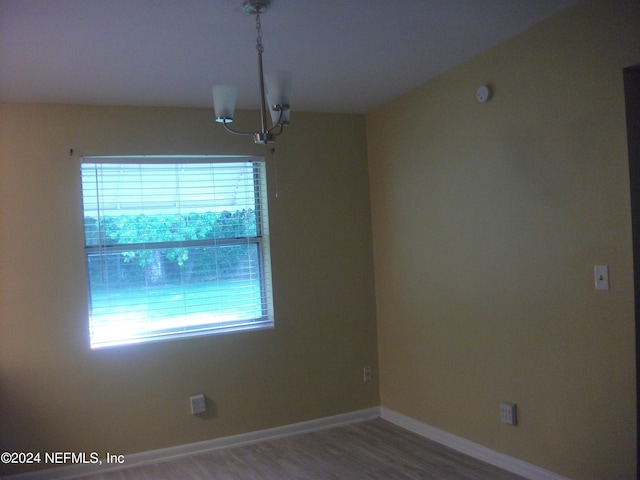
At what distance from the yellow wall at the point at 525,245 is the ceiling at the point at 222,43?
265 millimetres

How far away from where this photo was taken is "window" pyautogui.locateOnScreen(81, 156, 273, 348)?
11.9 feet

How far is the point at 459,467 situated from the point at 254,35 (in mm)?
2623

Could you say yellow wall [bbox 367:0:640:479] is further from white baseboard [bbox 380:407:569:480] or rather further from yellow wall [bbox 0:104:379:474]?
yellow wall [bbox 0:104:379:474]

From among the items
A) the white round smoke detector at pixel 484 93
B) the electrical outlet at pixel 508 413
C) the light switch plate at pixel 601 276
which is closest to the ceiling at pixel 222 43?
the white round smoke detector at pixel 484 93

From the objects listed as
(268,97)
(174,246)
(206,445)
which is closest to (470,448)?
A: (206,445)

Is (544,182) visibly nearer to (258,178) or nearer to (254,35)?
(254,35)

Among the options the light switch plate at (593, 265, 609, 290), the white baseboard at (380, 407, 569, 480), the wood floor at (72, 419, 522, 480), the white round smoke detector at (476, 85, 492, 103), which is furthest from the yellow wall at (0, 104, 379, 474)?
the light switch plate at (593, 265, 609, 290)

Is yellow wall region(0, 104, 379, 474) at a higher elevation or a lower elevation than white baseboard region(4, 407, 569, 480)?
higher

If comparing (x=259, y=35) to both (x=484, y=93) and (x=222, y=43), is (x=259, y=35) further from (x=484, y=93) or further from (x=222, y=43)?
(x=484, y=93)

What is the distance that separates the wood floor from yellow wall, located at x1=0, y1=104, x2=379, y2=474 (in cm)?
20

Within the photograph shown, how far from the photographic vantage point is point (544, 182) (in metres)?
2.79

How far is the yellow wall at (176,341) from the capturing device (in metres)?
3.39

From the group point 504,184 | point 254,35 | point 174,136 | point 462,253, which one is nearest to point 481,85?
point 504,184

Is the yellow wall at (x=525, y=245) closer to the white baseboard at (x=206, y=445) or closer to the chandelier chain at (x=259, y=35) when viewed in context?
the white baseboard at (x=206, y=445)
